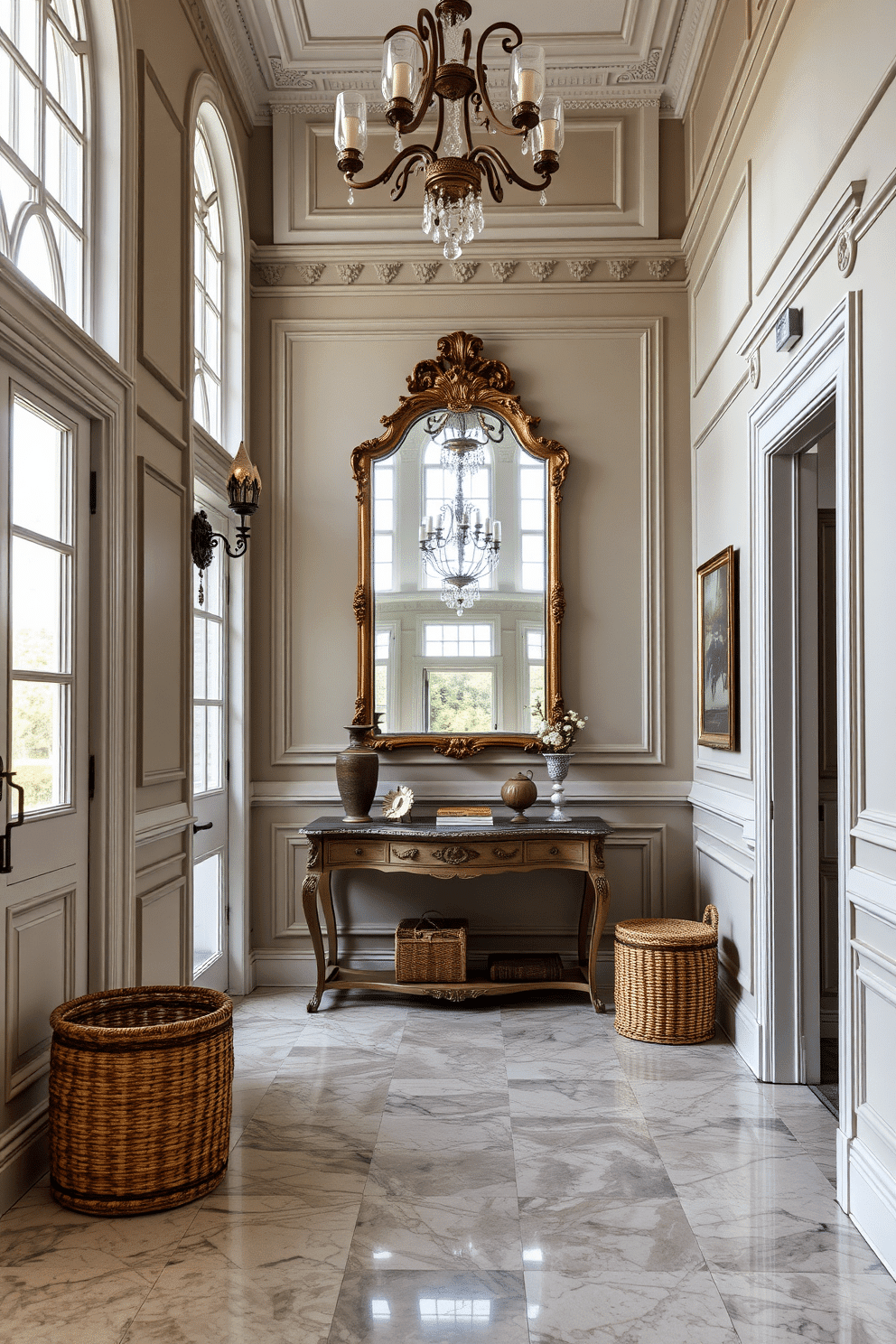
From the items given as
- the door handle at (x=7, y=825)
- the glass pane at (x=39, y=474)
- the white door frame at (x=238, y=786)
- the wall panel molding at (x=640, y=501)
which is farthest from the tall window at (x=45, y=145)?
the wall panel molding at (x=640, y=501)

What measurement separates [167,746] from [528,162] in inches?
131

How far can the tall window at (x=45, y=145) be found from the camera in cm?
273

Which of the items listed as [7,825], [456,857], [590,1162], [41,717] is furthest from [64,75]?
[590,1162]

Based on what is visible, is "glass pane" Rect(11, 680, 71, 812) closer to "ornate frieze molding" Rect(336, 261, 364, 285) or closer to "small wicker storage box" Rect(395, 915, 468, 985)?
"small wicker storage box" Rect(395, 915, 468, 985)

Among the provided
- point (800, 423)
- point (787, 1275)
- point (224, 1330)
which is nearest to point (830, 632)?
point (800, 423)

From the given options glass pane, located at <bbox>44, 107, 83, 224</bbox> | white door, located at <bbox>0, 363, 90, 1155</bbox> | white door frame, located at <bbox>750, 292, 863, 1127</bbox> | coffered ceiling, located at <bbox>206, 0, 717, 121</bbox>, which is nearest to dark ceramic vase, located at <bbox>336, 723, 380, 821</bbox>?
white door, located at <bbox>0, 363, 90, 1155</bbox>

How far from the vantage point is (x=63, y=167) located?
10.1 feet

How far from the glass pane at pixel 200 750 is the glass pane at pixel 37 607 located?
4.39 feet

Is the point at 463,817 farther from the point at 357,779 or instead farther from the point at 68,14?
the point at 68,14

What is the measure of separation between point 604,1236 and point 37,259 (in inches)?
116

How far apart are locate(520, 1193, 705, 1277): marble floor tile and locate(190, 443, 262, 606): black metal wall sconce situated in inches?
102

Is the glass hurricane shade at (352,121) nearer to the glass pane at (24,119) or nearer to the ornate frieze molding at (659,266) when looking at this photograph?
the glass pane at (24,119)

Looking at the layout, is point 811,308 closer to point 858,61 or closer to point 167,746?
point 858,61

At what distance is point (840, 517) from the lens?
2652 millimetres
